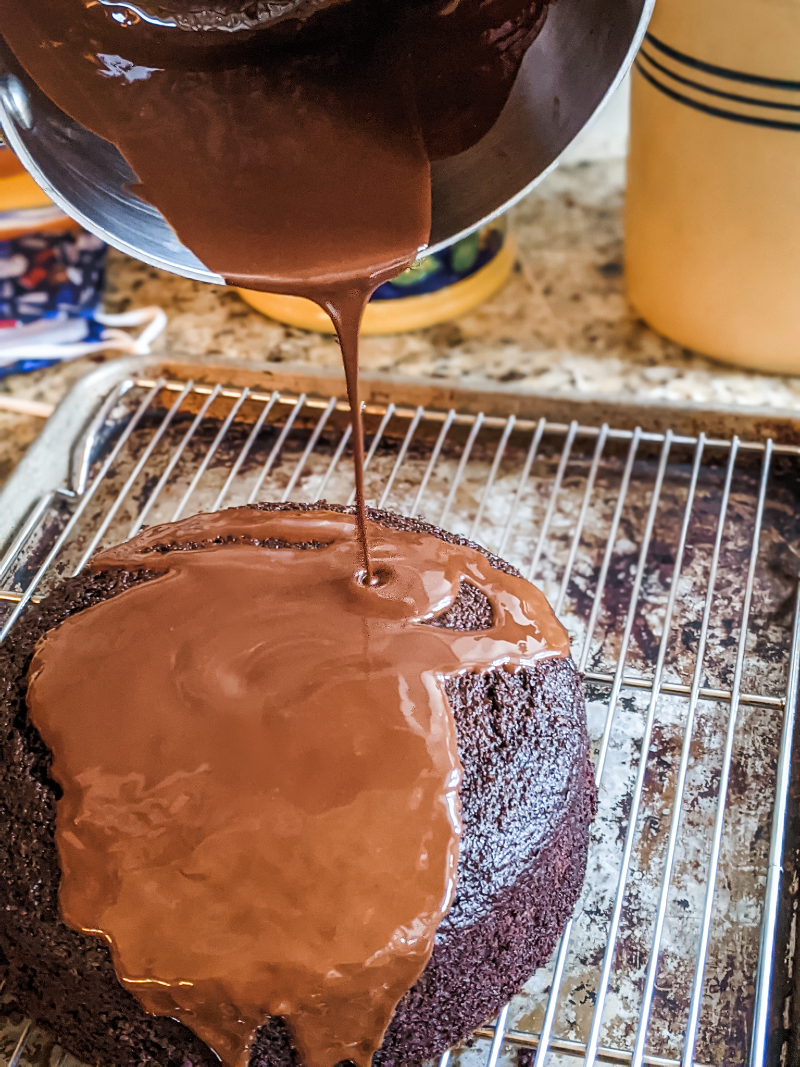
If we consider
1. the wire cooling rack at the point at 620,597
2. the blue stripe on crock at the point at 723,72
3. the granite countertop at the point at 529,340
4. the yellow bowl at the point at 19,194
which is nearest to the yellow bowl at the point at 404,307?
the granite countertop at the point at 529,340

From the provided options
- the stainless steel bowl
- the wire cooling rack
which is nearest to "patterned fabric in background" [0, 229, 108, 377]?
the wire cooling rack

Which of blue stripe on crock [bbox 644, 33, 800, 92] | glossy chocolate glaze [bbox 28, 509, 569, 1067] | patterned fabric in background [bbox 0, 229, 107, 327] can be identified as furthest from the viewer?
patterned fabric in background [bbox 0, 229, 107, 327]

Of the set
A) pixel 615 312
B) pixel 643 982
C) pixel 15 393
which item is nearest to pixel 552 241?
pixel 615 312

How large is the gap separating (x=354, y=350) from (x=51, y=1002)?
2.26ft

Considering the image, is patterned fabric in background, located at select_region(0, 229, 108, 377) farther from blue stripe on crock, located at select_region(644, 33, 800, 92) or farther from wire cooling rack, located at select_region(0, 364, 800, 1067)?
blue stripe on crock, located at select_region(644, 33, 800, 92)

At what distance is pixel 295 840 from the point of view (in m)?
0.89

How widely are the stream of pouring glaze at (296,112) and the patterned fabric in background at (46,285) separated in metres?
0.78

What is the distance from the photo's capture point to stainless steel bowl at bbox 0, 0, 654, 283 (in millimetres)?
904

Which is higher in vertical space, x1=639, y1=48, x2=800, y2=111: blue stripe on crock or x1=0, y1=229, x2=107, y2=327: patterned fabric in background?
x1=639, y1=48, x2=800, y2=111: blue stripe on crock

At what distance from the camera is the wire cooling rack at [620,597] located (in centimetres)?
101

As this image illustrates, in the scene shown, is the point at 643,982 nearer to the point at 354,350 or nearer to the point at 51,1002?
the point at 51,1002

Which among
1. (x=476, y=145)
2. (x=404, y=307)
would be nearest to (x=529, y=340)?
(x=404, y=307)

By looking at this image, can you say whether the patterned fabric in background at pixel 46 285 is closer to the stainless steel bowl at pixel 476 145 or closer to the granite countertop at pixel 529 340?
the granite countertop at pixel 529 340

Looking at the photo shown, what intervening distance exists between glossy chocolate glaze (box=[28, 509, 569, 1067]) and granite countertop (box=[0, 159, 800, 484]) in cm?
62
